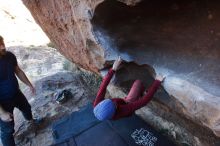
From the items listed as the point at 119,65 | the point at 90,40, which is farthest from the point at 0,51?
the point at 119,65

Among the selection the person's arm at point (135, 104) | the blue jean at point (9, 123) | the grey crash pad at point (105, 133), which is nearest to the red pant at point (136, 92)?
the person's arm at point (135, 104)

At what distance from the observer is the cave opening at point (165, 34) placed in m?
3.29

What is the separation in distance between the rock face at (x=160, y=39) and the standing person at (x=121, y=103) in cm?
13

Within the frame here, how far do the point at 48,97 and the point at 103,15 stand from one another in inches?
108

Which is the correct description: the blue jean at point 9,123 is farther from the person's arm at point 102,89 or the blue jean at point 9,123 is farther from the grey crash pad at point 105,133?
the person's arm at point 102,89

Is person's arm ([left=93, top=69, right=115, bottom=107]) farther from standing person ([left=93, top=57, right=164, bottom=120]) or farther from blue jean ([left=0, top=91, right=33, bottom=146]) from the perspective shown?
blue jean ([left=0, top=91, right=33, bottom=146])

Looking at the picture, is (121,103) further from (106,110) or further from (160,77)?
(160,77)

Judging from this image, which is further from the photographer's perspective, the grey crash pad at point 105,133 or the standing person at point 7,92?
the grey crash pad at point 105,133

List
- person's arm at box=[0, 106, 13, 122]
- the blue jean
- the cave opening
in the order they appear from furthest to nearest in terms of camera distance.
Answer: the blue jean → person's arm at box=[0, 106, 13, 122] → the cave opening

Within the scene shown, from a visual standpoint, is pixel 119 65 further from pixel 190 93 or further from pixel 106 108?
pixel 190 93

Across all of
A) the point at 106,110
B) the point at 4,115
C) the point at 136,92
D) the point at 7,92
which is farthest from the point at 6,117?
the point at 136,92

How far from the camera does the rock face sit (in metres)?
3.07

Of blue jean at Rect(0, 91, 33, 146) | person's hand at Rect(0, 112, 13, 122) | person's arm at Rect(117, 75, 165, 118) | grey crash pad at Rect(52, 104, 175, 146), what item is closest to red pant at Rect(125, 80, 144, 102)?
person's arm at Rect(117, 75, 165, 118)

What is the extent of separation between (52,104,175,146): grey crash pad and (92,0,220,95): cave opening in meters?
1.15
